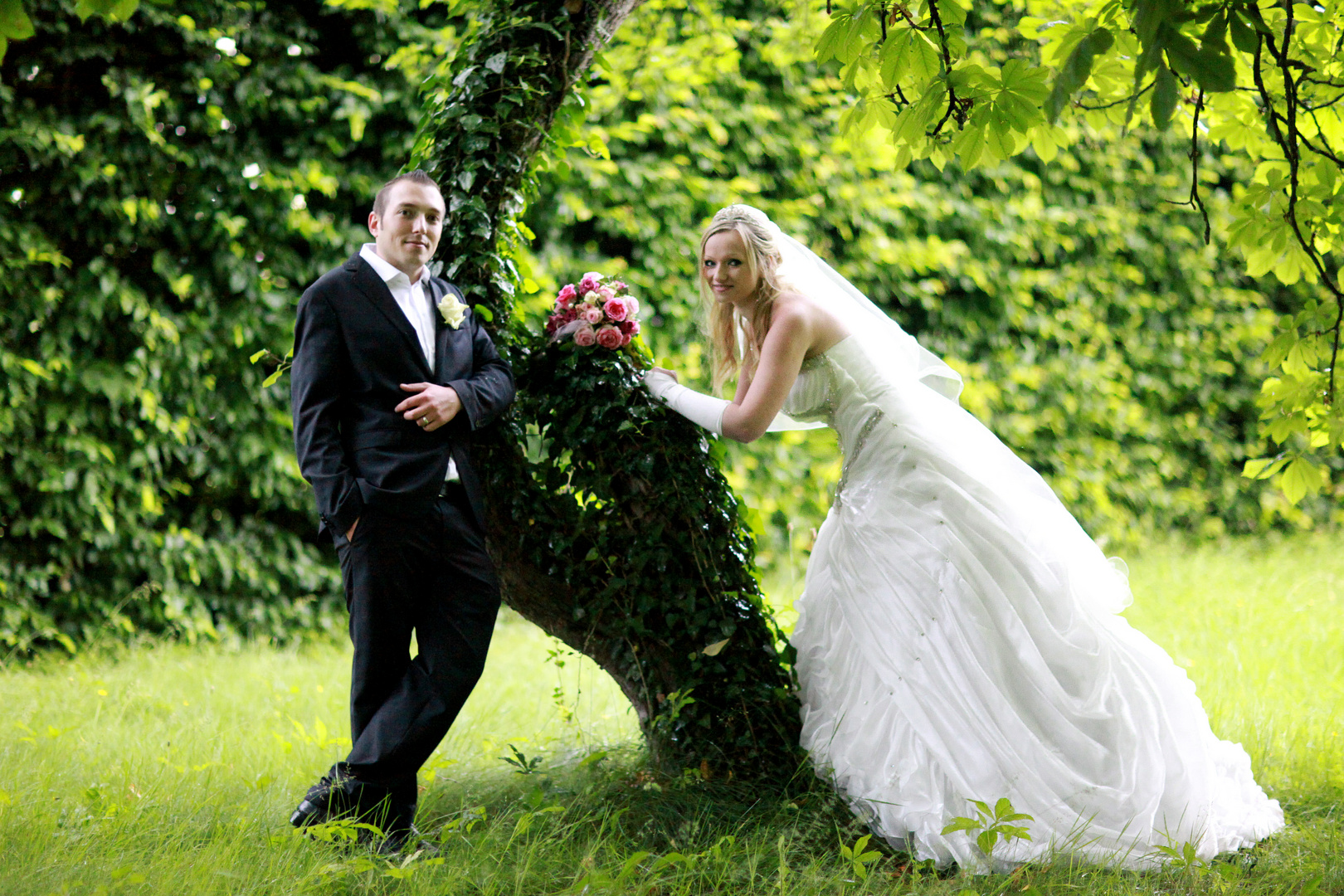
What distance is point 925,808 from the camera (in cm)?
278

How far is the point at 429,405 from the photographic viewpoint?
274 cm

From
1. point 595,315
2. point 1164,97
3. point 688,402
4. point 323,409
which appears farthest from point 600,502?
point 1164,97

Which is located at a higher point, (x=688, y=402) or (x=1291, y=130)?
(x=1291, y=130)

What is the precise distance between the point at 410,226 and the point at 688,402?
3.05 feet

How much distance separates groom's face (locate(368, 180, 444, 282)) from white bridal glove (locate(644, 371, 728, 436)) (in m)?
0.76

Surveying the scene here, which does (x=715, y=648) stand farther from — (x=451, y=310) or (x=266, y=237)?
(x=266, y=237)

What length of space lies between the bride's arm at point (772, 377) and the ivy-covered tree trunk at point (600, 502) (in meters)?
0.22

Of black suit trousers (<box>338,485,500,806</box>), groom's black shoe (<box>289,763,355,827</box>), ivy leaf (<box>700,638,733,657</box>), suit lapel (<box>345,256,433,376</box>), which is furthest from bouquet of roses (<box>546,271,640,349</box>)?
groom's black shoe (<box>289,763,355,827</box>)

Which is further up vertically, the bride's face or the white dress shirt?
the bride's face

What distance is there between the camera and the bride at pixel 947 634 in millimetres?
2824

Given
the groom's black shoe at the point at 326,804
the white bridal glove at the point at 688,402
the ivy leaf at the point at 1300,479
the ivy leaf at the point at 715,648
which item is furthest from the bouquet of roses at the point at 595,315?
the ivy leaf at the point at 1300,479

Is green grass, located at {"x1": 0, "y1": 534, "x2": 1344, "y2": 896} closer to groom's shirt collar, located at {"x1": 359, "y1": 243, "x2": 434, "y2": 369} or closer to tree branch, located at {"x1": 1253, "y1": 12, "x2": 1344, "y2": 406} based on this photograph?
groom's shirt collar, located at {"x1": 359, "y1": 243, "x2": 434, "y2": 369}

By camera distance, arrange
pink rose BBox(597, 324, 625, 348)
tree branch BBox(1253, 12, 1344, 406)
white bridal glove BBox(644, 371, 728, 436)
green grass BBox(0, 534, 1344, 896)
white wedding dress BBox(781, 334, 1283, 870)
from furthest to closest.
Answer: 1. pink rose BBox(597, 324, 625, 348)
2. white bridal glove BBox(644, 371, 728, 436)
3. white wedding dress BBox(781, 334, 1283, 870)
4. green grass BBox(0, 534, 1344, 896)
5. tree branch BBox(1253, 12, 1344, 406)

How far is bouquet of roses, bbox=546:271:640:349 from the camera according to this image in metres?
3.17
